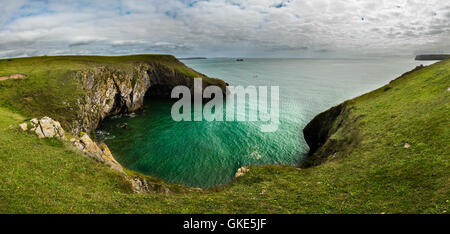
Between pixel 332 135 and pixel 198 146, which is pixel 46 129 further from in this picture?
pixel 332 135

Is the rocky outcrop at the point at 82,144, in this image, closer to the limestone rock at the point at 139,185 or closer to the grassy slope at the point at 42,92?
the limestone rock at the point at 139,185

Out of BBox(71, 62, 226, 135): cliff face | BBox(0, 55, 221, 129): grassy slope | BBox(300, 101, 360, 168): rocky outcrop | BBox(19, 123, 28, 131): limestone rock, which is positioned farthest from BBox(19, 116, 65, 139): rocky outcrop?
BBox(300, 101, 360, 168): rocky outcrop

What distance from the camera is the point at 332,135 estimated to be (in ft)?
121

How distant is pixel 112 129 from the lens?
59688mm

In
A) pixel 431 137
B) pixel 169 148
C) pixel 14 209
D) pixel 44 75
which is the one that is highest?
pixel 44 75

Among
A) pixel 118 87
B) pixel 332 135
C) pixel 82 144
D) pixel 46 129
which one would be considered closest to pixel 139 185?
pixel 82 144

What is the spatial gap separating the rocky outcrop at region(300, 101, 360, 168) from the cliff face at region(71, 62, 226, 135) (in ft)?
185

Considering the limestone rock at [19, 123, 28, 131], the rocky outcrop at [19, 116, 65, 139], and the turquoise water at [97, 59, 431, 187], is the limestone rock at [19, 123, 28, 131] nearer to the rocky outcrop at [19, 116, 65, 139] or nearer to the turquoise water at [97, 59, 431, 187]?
the rocky outcrop at [19, 116, 65, 139]

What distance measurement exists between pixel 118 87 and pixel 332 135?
8085 centimetres

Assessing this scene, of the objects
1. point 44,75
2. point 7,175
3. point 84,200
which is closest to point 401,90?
point 84,200

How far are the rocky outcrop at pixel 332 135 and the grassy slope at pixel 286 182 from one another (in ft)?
10.7

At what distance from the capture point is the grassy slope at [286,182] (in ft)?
50.3
